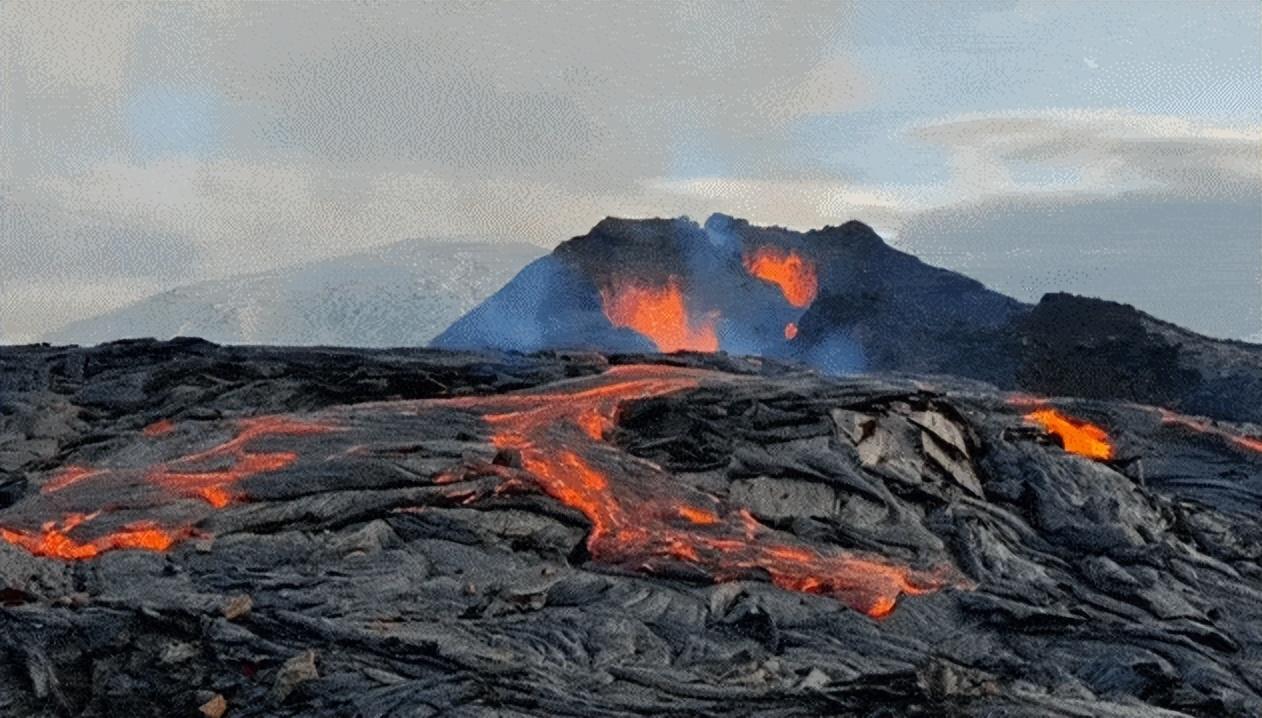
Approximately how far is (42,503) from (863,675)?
50.1 ft

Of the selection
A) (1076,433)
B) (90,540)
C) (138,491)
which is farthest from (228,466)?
(1076,433)

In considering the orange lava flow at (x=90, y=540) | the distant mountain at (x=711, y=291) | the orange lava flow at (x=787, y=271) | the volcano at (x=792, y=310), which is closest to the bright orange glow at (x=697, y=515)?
the orange lava flow at (x=90, y=540)

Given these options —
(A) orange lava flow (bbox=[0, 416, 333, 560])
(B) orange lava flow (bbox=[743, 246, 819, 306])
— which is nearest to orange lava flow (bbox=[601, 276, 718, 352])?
(B) orange lava flow (bbox=[743, 246, 819, 306])

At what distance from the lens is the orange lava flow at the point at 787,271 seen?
82.2 metres

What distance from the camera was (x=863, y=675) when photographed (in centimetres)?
1744

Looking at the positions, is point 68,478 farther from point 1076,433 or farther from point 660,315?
point 660,315

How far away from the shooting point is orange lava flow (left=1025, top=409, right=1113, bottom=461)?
104 ft

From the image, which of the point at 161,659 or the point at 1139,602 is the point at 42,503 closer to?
the point at 161,659

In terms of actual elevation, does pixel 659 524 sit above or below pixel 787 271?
below

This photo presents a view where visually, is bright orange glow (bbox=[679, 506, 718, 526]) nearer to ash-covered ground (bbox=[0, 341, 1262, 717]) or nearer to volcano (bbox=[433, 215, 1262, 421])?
ash-covered ground (bbox=[0, 341, 1262, 717])

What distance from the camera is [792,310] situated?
266ft

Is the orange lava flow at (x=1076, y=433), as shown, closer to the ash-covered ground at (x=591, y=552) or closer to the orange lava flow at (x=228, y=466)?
the ash-covered ground at (x=591, y=552)

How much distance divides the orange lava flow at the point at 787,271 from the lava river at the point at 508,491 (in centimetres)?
5697

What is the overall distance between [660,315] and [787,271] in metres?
9.64
